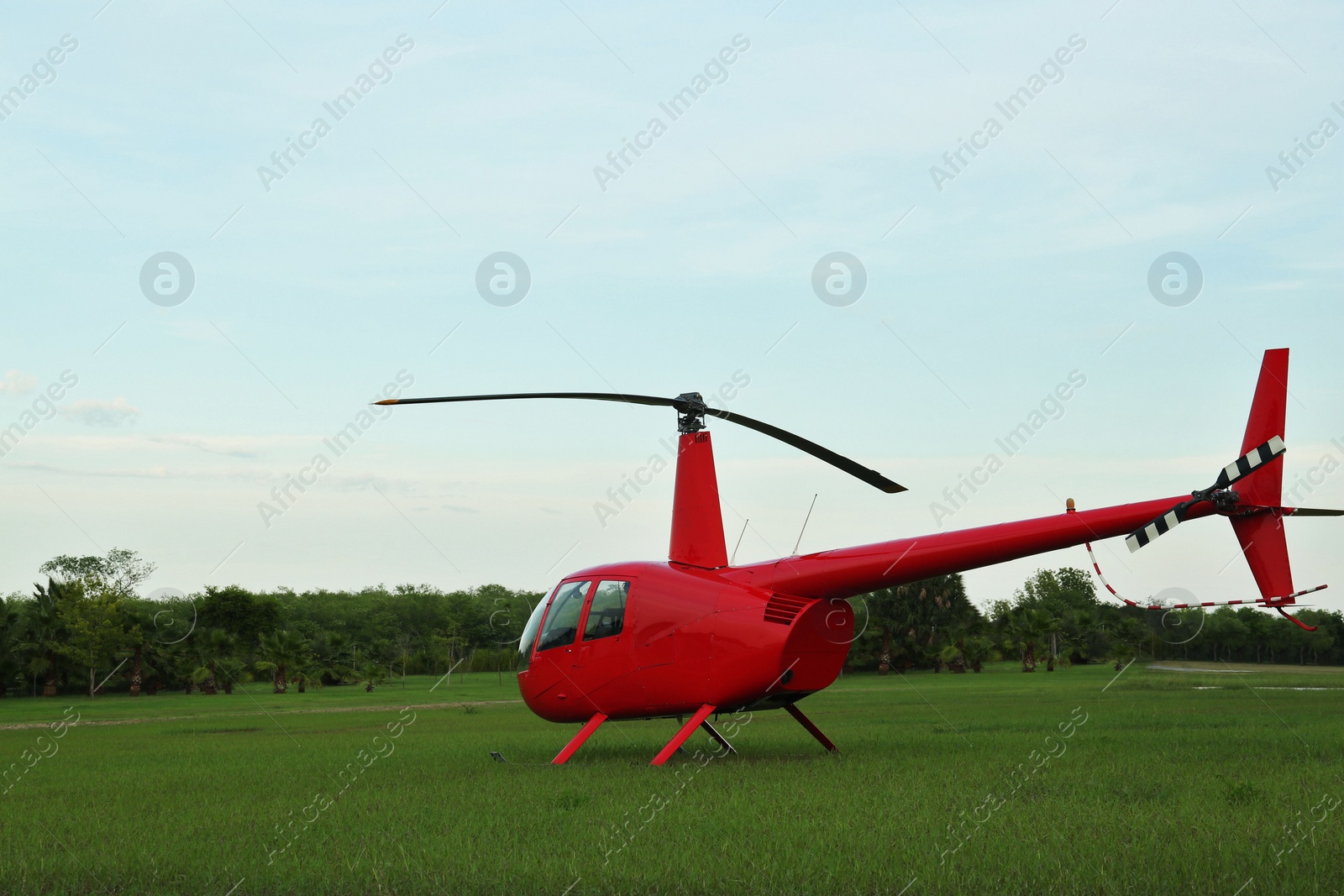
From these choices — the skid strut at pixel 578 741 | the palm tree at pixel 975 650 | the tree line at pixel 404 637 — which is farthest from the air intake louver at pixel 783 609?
the palm tree at pixel 975 650

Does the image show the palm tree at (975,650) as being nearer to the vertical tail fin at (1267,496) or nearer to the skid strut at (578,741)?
the skid strut at (578,741)

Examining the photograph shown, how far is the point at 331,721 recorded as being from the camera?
28953 mm

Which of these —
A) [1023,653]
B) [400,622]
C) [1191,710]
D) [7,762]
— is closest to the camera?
[7,762]

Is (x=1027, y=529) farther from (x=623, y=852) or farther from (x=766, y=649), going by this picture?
(x=623, y=852)

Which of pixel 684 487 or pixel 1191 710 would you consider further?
pixel 1191 710

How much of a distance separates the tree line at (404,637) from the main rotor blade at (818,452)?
22225 mm

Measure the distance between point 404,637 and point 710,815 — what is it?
3405 inches

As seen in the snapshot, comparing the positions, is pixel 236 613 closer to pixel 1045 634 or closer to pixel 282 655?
pixel 282 655

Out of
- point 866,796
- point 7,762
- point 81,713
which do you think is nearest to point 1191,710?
point 866,796

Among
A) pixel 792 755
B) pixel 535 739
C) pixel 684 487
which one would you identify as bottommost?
pixel 535 739

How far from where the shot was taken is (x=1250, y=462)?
43.2 feet

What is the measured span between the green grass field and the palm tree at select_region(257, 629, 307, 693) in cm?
3593

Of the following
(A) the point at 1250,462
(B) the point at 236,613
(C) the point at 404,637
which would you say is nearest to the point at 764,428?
(A) the point at 1250,462

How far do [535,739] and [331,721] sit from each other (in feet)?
35.8
